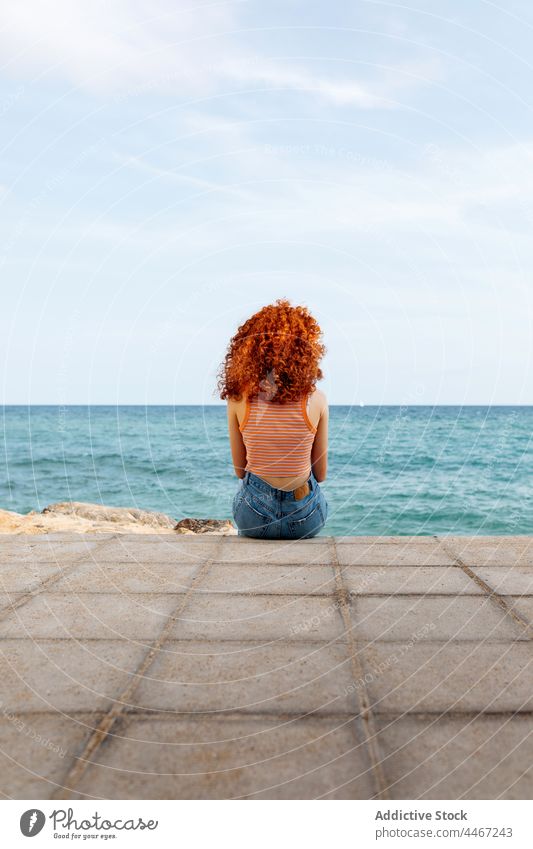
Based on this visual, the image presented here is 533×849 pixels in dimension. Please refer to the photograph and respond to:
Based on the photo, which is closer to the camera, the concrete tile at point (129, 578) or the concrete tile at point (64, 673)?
the concrete tile at point (64, 673)

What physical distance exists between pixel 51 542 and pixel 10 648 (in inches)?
70.1

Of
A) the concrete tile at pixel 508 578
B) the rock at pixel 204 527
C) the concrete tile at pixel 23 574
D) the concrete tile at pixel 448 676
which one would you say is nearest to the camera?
the concrete tile at pixel 448 676

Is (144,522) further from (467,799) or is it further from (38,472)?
(38,472)

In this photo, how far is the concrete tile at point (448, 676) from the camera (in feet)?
6.32

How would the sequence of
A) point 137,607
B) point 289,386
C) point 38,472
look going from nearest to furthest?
point 137,607 → point 289,386 → point 38,472

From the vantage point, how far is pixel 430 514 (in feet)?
42.1

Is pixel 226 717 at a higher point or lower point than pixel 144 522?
higher

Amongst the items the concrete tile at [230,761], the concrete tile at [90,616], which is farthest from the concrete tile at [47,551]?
the concrete tile at [230,761]

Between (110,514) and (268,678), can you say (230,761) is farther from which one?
(110,514)

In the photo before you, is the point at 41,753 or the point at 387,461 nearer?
the point at 41,753

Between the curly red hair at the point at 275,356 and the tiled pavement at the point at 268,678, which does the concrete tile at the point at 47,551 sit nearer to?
the tiled pavement at the point at 268,678

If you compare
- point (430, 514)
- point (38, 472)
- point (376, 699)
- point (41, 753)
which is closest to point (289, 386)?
point (376, 699)

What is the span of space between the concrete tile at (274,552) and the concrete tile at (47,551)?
0.81 meters

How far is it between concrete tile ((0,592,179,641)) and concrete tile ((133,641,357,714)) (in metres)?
0.28
